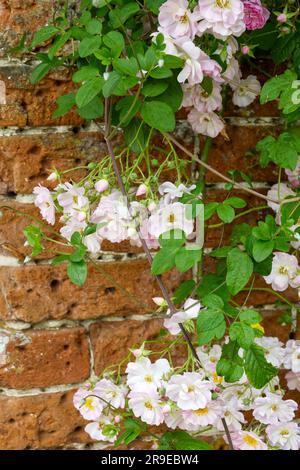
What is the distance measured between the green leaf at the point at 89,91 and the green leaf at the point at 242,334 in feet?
1.21

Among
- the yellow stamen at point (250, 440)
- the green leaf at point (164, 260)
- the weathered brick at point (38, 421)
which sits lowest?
the weathered brick at point (38, 421)

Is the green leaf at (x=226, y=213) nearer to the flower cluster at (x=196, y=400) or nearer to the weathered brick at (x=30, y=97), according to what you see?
the flower cluster at (x=196, y=400)

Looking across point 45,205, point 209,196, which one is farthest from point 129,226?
point 209,196

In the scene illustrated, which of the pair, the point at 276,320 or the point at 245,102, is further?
the point at 276,320

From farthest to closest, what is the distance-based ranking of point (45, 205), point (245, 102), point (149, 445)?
point (149, 445)
point (245, 102)
point (45, 205)

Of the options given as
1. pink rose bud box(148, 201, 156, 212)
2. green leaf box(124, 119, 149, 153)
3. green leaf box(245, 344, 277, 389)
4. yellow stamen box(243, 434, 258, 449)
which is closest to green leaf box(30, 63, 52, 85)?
green leaf box(124, 119, 149, 153)

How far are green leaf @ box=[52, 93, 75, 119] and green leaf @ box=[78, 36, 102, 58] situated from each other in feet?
0.42

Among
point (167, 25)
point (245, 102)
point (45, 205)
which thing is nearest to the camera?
point (167, 25)

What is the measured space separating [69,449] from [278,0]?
2.82ft

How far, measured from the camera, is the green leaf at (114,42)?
2.99ft

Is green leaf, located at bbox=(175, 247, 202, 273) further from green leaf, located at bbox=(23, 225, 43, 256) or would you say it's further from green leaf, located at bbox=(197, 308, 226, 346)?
green leaf, located at bbox=(23, 225, 43, 256)

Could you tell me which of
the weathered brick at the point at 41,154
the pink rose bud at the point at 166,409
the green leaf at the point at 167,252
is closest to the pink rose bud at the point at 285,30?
the weathered brick at the point at 41,154

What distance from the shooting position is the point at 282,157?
105cm
